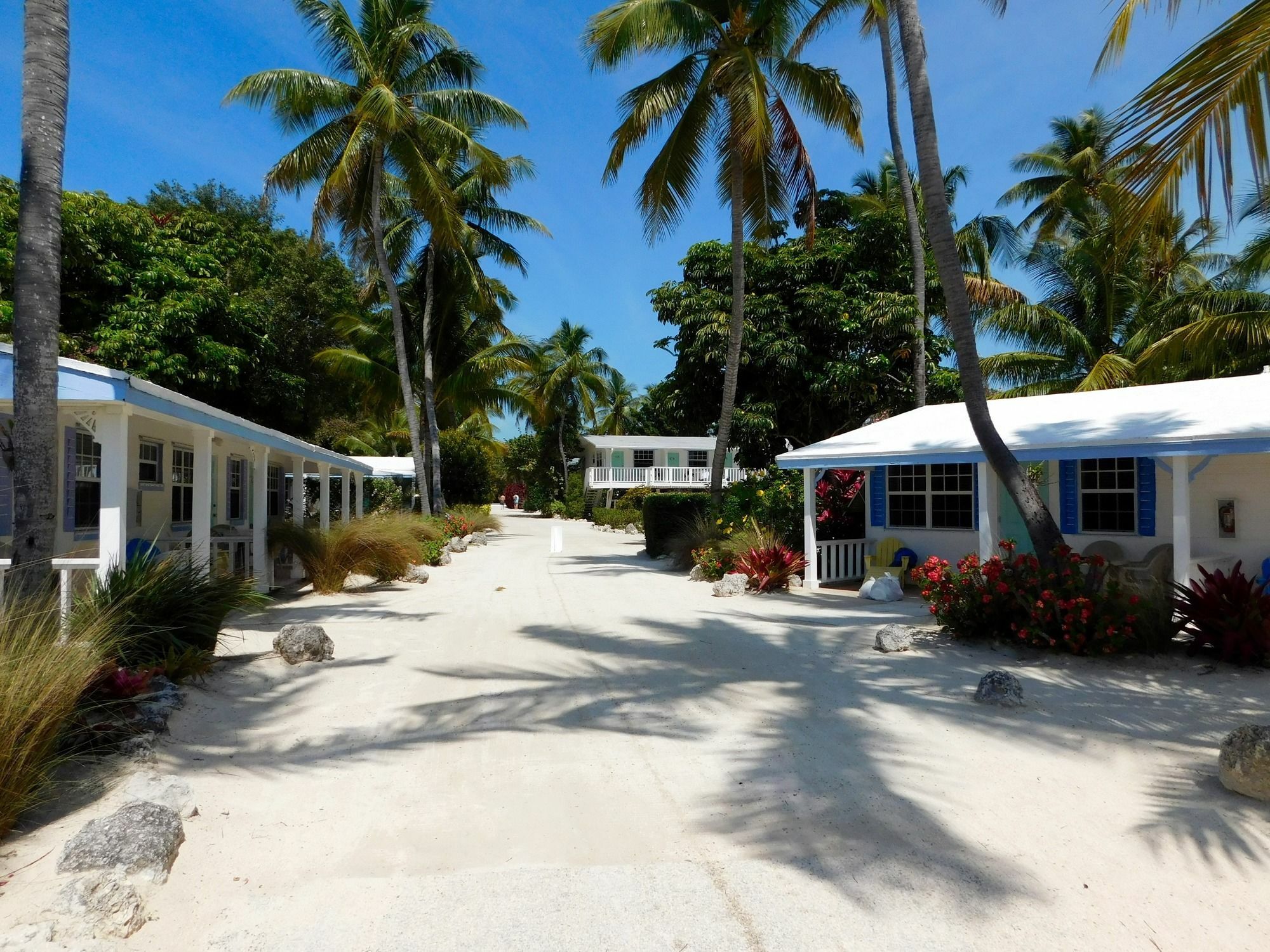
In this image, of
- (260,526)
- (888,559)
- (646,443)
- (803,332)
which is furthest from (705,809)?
(646,443)

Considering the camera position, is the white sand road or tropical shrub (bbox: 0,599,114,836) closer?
the white sand road

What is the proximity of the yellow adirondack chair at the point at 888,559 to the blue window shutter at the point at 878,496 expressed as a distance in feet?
1.49

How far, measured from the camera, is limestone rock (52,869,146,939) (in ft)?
9.27

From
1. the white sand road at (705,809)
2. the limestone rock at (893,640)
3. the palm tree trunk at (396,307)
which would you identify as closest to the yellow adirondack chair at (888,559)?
the limestone rock at (893,640)

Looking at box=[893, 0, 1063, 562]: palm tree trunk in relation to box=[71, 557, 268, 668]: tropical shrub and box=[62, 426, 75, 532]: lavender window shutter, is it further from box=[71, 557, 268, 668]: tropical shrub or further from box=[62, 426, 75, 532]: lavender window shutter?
box=[62, 426, 75, 532]: lavender window shutter

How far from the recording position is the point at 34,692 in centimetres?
374

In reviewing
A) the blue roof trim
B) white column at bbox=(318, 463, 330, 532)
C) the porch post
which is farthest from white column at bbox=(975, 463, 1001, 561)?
white column at bbox=(318, 463, 330, 532)

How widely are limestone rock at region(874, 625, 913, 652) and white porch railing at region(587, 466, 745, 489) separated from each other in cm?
3148

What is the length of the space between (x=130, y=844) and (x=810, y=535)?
11.1 metres

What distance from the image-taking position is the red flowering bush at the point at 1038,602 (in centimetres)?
708

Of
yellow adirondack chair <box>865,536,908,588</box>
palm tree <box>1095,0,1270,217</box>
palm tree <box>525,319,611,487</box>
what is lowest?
yellow adirondack chair <box>865,536,908,588</box>

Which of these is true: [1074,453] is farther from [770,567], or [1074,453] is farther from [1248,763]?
[1248,763]

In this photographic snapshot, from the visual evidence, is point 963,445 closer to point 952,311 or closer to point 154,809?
point 952,311

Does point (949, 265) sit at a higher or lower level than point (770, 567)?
higher
